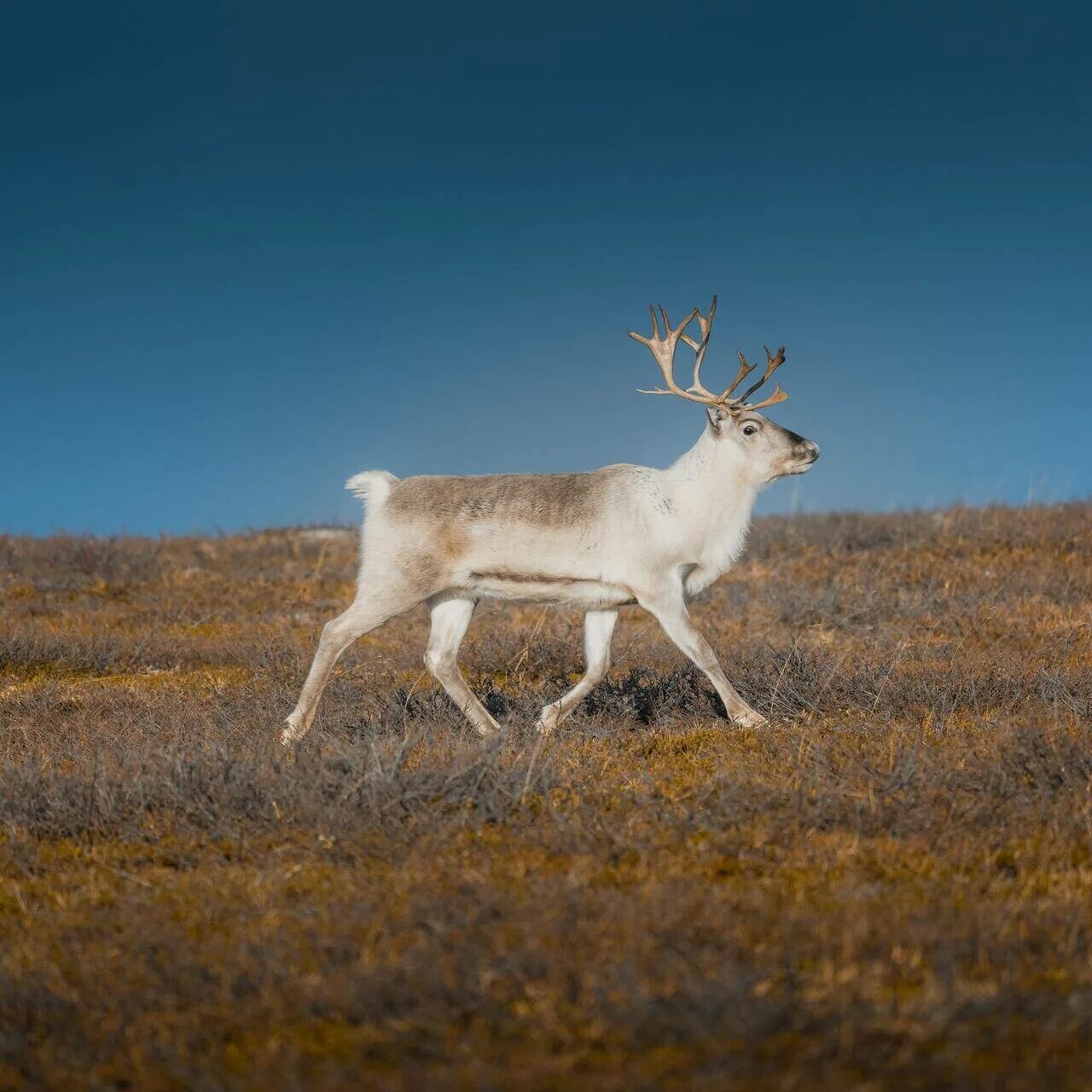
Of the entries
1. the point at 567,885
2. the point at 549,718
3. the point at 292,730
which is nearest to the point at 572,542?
the point at 549,718

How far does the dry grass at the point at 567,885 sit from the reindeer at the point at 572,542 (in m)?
0.45

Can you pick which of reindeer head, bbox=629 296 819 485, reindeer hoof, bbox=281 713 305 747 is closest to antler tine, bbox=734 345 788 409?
reindeer head, bbox=629 296 819 485

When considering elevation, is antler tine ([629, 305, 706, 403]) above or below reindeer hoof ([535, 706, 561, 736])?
above

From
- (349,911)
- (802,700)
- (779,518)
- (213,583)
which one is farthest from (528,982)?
(779,518)

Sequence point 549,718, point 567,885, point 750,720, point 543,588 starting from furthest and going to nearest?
point 543,588
point 549,718
point 750,720
point 567,885

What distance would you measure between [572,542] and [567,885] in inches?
141

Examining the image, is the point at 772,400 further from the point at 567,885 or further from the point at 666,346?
the point at 567,885

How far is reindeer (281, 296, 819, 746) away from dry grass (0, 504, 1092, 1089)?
45 cm

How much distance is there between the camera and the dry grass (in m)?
2.59

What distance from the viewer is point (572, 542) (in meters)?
6.99

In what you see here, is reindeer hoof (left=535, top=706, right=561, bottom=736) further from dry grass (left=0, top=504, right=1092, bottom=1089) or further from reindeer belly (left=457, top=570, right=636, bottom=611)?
reindeer belly (left=457, top=570, right=636, bottom=611)

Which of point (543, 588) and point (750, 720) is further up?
point (543, 588)

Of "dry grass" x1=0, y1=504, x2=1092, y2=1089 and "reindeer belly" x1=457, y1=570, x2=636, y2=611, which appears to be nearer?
"dry grass" x1=0, y1=504, x2=1092, y2=1089

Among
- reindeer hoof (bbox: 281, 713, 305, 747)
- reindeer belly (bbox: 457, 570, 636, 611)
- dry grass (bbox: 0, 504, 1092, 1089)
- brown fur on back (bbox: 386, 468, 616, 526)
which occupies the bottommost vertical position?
dry grass (bbox: 0, 504, 1092, 1089)
